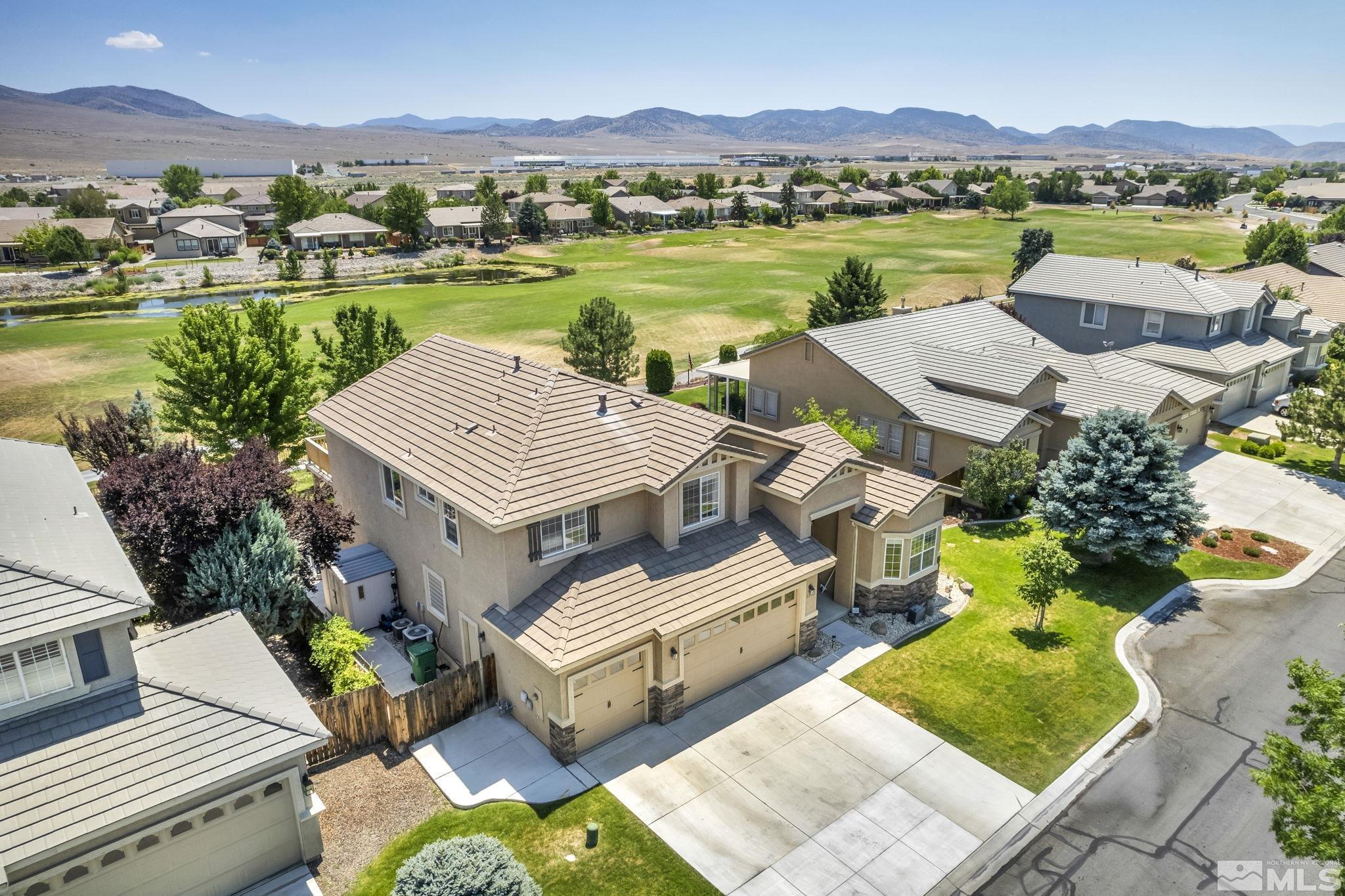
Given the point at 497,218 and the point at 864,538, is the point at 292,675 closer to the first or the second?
the point at 864,538

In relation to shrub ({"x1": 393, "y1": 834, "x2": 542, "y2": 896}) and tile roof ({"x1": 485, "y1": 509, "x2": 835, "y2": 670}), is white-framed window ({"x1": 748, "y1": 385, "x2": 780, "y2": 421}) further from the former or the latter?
shrub ({"x1": 393, "y1": 834, "x2": 542, "y2": 896})

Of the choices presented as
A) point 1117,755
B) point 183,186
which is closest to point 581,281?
point 1117,755

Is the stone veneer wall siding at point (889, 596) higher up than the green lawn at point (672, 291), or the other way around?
the green lawn at point (672, 291)

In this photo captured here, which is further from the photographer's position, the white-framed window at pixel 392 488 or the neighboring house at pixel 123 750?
the white-framed window at pixel 392 488

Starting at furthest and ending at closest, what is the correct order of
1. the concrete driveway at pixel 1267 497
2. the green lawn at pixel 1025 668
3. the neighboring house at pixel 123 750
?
1. the concrete driveway at pixel 1267 497
2. the green lawn at pixel 1025 668
3. the neighboring house at pixel 123 750

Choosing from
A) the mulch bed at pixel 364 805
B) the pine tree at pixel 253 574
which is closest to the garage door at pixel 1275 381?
the mulch bed at pixel 364 805

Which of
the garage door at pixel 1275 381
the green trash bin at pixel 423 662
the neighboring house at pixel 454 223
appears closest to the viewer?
the green trash bin at pixel 423 662

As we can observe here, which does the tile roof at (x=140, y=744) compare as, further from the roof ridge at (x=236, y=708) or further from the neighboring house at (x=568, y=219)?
the neighboring house at (x=568, y=219)
